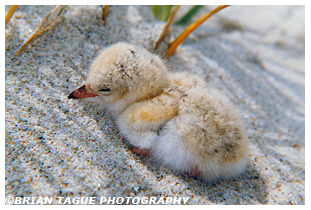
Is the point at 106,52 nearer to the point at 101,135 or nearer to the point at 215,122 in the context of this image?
the point at 101,135

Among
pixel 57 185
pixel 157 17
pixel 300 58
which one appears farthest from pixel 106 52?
pixel 300 58

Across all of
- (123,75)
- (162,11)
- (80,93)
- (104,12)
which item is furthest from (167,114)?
(162,11)

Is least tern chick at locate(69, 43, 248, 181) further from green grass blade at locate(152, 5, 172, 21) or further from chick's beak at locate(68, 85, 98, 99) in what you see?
green grass blade at locate(152, 5, 172, 21)

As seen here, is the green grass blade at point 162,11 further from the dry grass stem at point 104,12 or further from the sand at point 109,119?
the dry grass stem at point 104,12

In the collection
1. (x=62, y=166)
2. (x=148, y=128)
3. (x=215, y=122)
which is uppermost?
(x=215, y=122)

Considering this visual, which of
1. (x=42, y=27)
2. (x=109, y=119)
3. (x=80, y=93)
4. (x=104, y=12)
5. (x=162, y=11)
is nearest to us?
(x=80, y=93)

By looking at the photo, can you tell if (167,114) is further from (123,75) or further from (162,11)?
(162,11)
